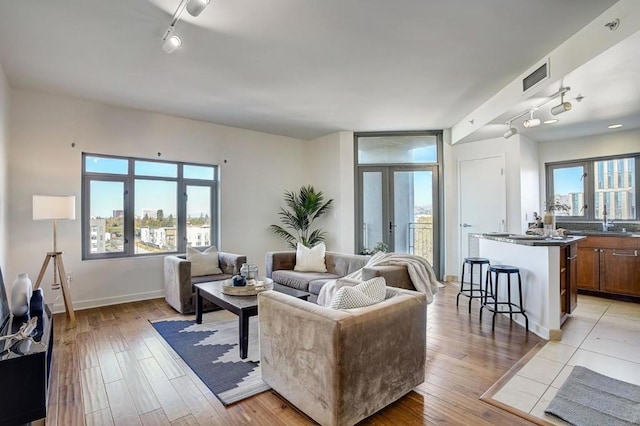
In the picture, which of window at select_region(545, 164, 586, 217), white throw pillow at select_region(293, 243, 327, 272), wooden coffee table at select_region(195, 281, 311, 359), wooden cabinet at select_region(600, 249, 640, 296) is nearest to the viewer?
wooden coffee table at select_region(195, 281, 311, 359)

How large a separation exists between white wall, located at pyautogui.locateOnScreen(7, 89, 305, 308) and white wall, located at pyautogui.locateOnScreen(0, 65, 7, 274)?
0.18m

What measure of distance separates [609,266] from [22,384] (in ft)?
21.1

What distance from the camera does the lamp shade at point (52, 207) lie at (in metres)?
3.52

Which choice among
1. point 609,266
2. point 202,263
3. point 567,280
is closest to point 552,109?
point 567,280

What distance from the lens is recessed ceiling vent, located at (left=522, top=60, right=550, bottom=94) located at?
3.19m

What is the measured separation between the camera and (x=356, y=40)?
2.90 m

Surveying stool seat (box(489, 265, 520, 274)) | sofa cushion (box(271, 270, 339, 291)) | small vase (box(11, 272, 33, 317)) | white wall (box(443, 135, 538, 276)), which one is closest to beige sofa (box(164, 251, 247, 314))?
sofa cushion (box(271, 270, 339, 291))

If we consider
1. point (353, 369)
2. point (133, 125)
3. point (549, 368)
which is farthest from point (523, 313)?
point (133, 125)

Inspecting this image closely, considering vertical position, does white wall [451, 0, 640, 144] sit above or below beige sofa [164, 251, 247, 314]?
above

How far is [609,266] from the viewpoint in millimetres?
4719

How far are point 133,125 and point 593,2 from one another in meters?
5.27

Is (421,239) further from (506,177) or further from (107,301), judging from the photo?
(107,301)

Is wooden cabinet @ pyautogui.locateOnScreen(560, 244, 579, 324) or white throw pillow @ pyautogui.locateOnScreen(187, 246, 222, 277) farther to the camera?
white throw pillow @ pyautogui.locateOnScreen(187, 246, 222, 277)

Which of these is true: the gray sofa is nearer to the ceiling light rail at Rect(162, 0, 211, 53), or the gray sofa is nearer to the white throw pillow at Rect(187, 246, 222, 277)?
the white throw pillow at Rect(187, 246, 222, 277)
